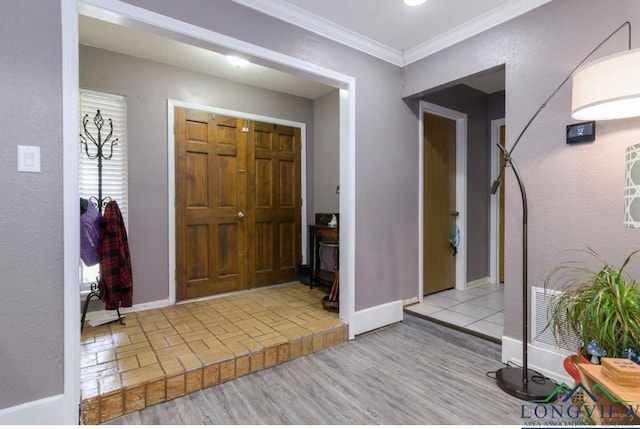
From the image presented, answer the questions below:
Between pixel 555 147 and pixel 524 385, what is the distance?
4.90ft

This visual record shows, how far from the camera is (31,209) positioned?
1.51 meters

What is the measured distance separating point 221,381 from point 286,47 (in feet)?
7.74

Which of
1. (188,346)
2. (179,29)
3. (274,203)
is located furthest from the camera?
(274,203)

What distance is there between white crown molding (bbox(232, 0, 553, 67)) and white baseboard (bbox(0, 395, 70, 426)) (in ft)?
8.25

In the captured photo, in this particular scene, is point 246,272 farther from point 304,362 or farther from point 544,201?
point 544,201

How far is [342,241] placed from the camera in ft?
8.96

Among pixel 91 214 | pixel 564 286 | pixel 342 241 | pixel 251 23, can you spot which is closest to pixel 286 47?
pixel 251 23

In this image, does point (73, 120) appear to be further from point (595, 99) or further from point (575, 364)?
point (575, 364)

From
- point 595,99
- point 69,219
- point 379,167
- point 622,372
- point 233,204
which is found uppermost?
point 595,99

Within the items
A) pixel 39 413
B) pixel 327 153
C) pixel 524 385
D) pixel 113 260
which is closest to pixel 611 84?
pixel 524 385

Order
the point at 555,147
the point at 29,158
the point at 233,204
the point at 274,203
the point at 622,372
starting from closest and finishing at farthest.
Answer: the point at 622,372, the point at 29,158, the point at 555,147, the point at 233,204, the point at 274,203

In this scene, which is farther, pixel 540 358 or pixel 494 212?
pixel 494 212

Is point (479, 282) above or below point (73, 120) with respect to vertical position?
below

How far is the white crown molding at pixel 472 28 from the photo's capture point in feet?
7.03
